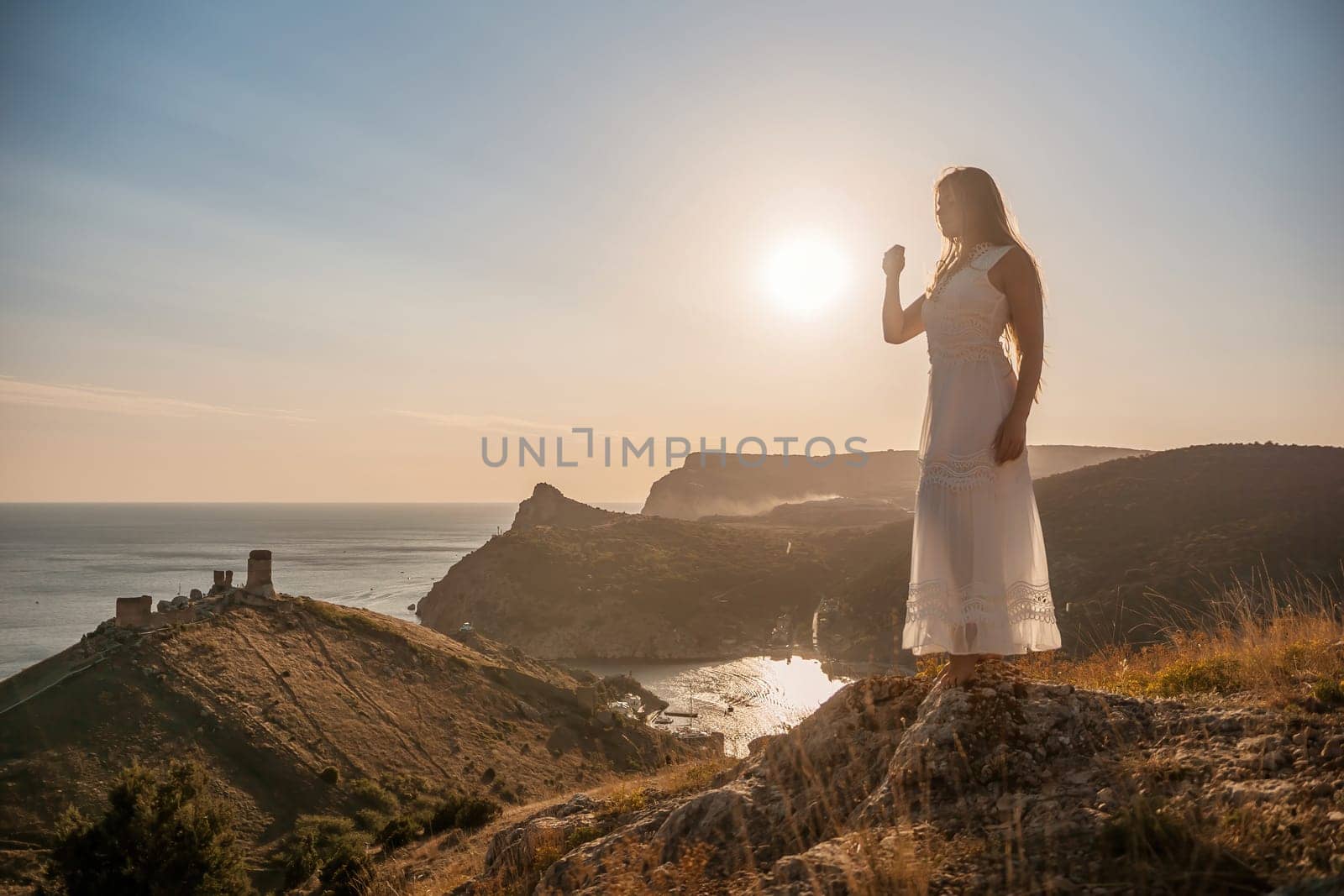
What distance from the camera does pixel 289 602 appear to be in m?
38.2

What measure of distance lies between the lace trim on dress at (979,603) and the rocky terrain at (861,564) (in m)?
32.8

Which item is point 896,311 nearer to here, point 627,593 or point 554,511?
point 627,593

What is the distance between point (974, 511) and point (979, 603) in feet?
1.58

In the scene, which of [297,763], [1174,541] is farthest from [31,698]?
[1174,541]

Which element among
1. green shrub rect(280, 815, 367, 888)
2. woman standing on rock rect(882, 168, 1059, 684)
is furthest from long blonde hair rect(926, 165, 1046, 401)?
green shrub rect(280, 815, 367, 888)

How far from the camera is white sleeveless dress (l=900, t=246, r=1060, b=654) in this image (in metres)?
4.13

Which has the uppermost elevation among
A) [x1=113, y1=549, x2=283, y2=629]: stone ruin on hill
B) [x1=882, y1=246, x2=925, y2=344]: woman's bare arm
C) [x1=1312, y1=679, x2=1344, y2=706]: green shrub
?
[x1=882, y1=246, x2=925, y2=344]: woman's bare arm

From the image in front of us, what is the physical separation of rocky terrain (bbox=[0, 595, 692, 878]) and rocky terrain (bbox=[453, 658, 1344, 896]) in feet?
55.8

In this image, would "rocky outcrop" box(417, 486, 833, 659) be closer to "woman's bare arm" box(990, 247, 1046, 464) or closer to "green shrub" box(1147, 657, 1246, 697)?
"green shrub" box(1147, 657, 1246, 697)

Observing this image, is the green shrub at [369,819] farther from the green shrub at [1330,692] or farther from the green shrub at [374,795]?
the green shrub at [1330,692]

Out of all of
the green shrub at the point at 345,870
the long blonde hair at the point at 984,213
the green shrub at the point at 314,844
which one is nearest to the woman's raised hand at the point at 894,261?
the long blonde hair at the point at 984,213

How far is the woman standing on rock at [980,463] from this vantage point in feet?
13.6

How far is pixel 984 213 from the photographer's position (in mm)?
4461

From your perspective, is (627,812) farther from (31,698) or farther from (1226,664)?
(31,698)
